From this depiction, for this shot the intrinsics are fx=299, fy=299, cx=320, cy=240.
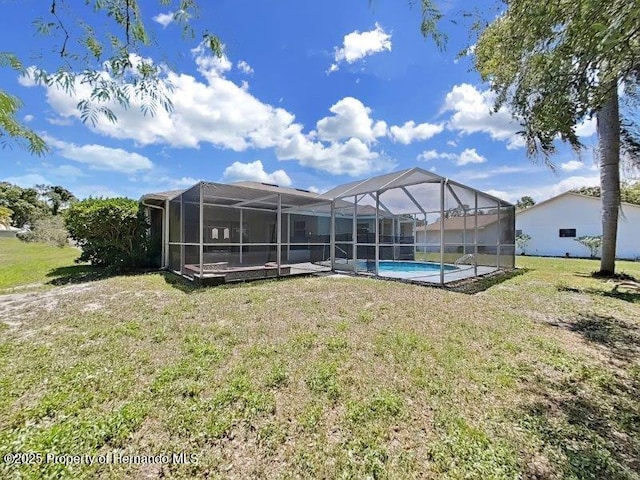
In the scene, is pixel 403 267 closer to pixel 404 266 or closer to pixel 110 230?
pixel 404 266

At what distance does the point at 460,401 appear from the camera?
257 centimetres

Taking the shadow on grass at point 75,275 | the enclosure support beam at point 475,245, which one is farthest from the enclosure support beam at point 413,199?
the shadow on grass at point 75,275

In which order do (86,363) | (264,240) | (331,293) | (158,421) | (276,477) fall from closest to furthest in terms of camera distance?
(276,477)
(158,421)
(86,363)
(331,293)
(264,240)

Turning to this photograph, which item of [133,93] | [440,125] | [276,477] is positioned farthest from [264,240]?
[276,477]

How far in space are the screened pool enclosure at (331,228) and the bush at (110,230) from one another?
79 centimetres

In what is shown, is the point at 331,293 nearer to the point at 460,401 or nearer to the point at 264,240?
the point at 460,401

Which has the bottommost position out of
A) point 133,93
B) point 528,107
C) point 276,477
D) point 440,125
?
point 276,477

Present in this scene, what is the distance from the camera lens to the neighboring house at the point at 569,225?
1638 cm

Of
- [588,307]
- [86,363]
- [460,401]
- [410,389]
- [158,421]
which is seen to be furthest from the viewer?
[588,307]

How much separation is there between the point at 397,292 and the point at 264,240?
23.6 feet

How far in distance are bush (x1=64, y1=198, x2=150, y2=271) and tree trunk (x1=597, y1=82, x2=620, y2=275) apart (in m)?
15.0

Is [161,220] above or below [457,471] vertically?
above

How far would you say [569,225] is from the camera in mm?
18672

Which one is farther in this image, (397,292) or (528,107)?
(397,292)
